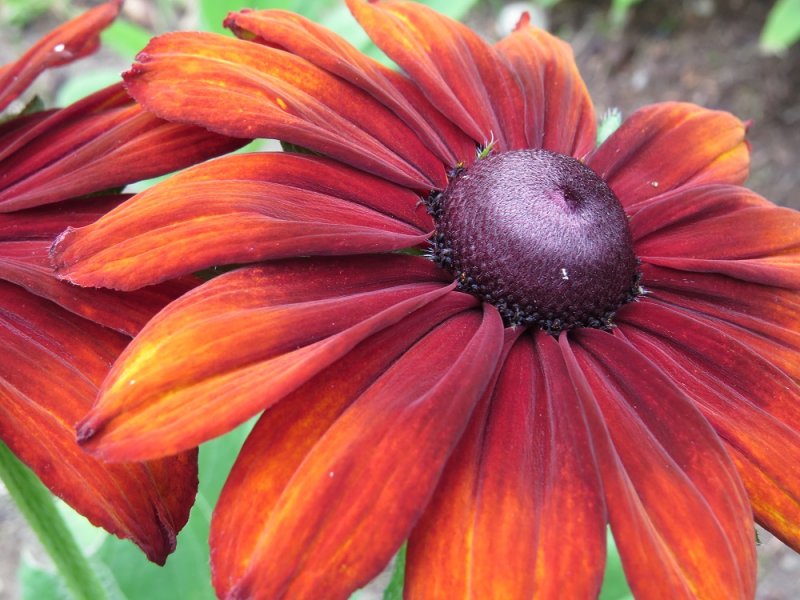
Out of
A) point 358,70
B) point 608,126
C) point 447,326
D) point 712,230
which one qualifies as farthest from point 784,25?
point 447,326

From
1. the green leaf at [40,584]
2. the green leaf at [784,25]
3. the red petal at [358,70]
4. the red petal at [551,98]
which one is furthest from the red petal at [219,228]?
the green leaf at [784,25]

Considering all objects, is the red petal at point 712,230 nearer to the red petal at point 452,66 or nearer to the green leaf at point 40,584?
the red petal at point 452,66

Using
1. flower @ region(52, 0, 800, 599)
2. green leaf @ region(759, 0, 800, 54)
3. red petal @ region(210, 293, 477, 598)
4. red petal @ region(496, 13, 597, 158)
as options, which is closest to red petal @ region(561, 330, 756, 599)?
flower @ region(52, 0, 800, 599)

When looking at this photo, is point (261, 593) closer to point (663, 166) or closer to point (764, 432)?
point (764, 432)

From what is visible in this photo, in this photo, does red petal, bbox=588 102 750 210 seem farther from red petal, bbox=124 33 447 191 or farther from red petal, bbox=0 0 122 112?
red petal, bbox=0 0 122 112

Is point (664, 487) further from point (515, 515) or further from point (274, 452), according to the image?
point (274, 452)

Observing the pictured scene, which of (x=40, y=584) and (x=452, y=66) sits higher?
(x=452, y=66)
